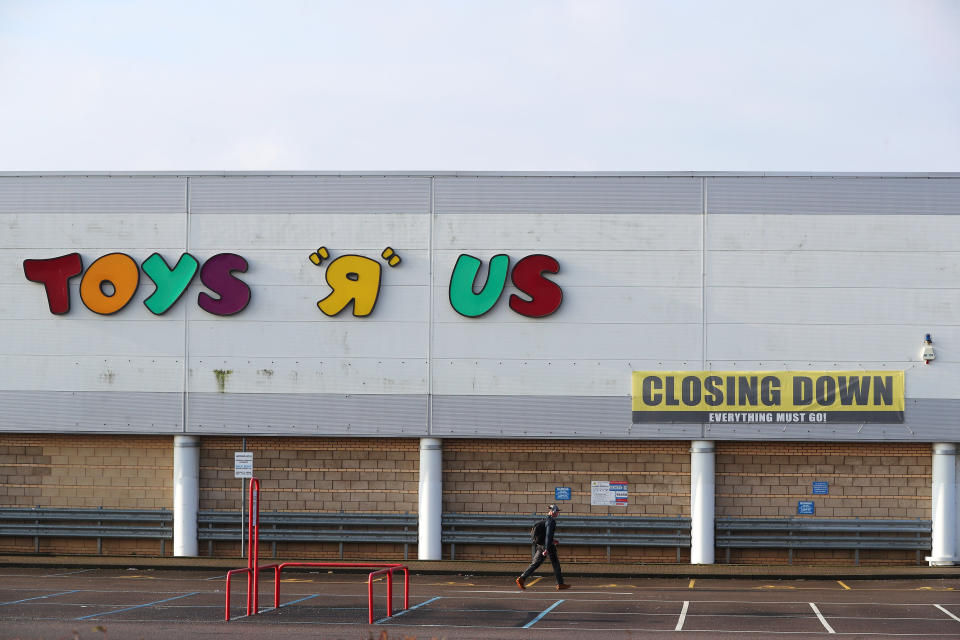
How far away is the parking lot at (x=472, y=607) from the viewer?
63.1ft

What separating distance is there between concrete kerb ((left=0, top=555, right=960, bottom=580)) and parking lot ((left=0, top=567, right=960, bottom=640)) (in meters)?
0.43

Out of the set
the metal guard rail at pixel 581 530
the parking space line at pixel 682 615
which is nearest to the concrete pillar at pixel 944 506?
the metal guard rail at pixel 581 530

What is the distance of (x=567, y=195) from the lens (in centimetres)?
3038

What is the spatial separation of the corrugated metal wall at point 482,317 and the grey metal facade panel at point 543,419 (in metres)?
0.06

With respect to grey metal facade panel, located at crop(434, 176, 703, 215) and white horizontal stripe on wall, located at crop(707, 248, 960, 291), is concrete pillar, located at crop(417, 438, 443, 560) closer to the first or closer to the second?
grey metal facade panel, located at crop(434, 176, 703, 215)

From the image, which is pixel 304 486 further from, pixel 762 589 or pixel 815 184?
pixel 815 184

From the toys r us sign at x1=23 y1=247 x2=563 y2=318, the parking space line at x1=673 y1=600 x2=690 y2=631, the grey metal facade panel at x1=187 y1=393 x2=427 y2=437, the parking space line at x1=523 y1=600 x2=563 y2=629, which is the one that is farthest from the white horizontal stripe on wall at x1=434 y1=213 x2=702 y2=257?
the parking space line at x1=523 y1=600 x2=563 y2=629

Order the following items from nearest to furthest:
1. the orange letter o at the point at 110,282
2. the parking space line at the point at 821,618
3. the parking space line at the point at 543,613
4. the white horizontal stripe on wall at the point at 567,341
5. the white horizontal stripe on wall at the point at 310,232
→ the parking space line at the point at 821,618 → the parking space line at the point at 543,613 → the white horizontal stripe on wall at the point at 567,341 → the white horizontal stripe on wall at the point at 310,232 → the orange letter o at the point at 110,282

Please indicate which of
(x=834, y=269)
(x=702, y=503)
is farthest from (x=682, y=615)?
(x=834, y=269)

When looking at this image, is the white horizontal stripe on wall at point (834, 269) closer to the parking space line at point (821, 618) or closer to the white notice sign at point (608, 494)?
the white notice sign at point (608, 494)

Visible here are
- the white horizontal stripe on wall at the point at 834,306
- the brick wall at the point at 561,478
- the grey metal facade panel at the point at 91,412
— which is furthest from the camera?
the grey metal facade panel at the point at 91,412

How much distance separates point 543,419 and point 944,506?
10.3m

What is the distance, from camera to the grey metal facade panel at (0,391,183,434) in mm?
30891

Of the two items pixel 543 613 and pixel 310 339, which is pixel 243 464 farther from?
pixel 543 613
